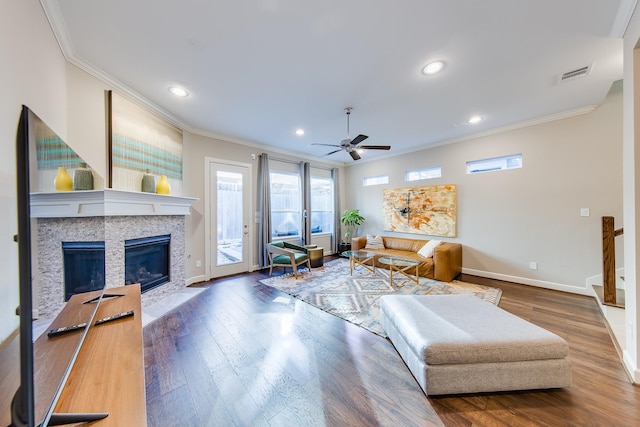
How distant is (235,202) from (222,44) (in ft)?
9.90

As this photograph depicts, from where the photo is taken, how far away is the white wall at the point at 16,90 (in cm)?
63

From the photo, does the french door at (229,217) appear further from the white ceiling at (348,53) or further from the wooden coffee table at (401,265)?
the wooden coffee table at (401,265)

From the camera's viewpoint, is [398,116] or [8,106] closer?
[8,106]

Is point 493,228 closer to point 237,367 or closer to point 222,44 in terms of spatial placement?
point 237,367

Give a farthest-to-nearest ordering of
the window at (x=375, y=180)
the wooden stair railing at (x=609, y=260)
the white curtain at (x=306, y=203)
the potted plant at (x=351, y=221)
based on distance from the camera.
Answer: the potted plant at (x=351, y=221) → the window at (x=375, y=180) → the white curtain at (x=306, y=203) → the wooden stair railing at (x=609, y=260)

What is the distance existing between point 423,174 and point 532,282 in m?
2.80

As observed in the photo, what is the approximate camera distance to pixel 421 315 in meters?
2.03

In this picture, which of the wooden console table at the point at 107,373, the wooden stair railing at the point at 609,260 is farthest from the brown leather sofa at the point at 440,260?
the wooden console table at the point at 107,373

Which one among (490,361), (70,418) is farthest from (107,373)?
(490,361)

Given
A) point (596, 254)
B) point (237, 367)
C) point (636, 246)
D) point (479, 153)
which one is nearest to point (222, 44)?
point (237, 367)

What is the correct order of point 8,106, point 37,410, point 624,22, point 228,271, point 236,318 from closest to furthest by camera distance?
point 37,410 → point 8,106 → point 624,22 → point 236,318 → point 228,271

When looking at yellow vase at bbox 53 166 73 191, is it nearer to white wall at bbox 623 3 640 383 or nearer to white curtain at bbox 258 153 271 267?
white wall at bbox 623 3 640 383

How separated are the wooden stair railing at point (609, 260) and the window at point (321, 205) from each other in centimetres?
504

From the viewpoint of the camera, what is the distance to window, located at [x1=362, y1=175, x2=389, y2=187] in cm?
598
